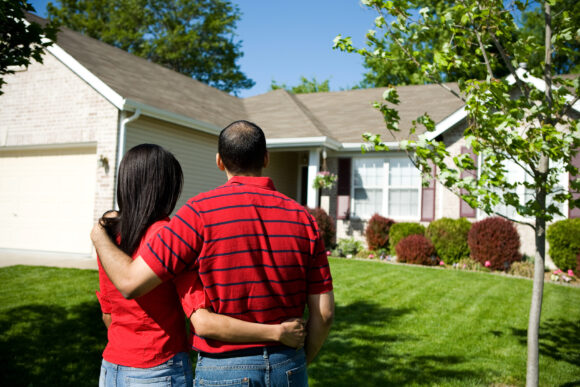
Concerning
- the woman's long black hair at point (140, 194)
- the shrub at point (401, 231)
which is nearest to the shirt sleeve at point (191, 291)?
the woman's long black hair at point (140, 194)

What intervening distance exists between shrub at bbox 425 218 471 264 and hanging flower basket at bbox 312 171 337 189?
2.99 meters

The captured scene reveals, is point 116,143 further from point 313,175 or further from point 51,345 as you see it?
point 51,345

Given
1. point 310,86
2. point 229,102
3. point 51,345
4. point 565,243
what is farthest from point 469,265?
point 310,86

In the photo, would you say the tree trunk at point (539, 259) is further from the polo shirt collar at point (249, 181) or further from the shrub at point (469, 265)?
the shrub at point (469, 265)

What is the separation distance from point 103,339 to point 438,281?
18.8ft

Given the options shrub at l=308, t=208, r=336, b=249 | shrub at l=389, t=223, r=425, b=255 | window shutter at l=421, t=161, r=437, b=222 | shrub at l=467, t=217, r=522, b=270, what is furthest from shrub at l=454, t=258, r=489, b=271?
shrub at l=308, t=208, r=336, b=249

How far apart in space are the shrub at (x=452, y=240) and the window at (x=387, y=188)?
134 cm

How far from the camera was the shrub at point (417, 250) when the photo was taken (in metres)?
11.0

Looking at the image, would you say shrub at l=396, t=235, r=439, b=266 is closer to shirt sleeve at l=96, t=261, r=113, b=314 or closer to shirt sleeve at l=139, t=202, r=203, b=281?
shirt sleeve at l=96, t=261, r=113, b=314

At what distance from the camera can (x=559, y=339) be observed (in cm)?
586

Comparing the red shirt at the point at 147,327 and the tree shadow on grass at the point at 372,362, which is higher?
the red shirt at the point at 147,327

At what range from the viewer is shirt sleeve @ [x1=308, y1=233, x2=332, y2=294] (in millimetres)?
1895

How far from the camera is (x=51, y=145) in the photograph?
10727 mm

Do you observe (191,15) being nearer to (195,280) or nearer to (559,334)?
(559,334)
